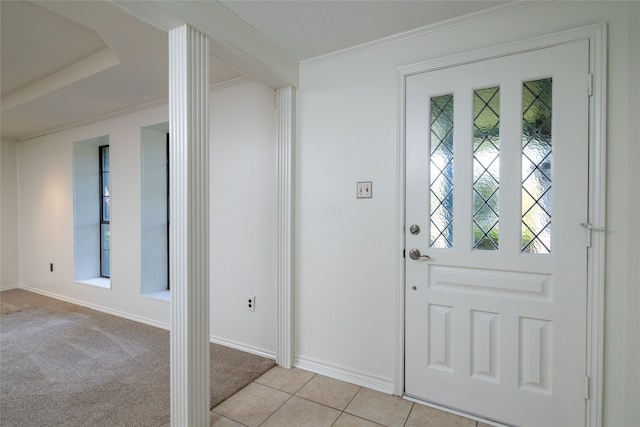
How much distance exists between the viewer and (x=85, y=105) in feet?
Answer: 11.0

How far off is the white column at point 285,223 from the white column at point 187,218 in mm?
798

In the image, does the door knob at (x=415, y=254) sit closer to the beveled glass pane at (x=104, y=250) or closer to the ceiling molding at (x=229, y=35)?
the ceiling molding at (x=229, y=35)

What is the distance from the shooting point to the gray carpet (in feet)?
6.10

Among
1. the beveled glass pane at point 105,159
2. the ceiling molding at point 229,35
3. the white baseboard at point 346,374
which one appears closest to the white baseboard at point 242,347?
the white baseboard at point 346,374

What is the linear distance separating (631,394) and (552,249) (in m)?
0.73

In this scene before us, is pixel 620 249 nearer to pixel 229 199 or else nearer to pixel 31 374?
pixel 229 199

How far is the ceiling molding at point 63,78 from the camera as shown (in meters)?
2.50

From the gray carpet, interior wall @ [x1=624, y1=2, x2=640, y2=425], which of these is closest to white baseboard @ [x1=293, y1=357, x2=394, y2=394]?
the gray carpet

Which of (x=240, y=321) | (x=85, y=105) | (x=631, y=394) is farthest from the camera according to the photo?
(x=85, y=105)

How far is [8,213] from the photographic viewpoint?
482 cm

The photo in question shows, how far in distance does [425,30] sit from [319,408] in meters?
2.47

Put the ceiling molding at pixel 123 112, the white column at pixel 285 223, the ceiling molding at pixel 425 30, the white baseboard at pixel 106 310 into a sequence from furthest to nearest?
the white baseboard at pixel 106 310, the ceiling molding at pixel 123 112, the white column at pixel 285 223, the ceiling molding at pixel 425 30

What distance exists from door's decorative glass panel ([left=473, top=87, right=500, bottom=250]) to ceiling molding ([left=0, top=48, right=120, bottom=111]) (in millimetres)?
2665

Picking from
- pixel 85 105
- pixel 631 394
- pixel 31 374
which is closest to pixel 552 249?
pixel 631 394
